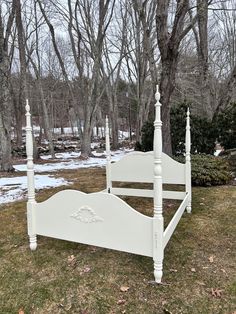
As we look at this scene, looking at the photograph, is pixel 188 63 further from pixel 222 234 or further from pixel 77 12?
pixel 222 234

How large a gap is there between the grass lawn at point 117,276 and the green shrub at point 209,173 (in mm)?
1886

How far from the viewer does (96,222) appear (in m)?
2.46

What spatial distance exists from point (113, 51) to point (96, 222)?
1293 centimetres

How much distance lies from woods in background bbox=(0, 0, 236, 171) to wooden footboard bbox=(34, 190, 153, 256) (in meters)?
4.25

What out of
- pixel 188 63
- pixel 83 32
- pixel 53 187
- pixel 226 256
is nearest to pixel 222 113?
pixel 53 187

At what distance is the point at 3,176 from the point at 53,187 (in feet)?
6.17

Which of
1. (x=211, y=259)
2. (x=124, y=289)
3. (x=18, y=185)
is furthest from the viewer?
(x=18, y=185)

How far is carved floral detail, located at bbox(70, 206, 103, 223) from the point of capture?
2453 mm

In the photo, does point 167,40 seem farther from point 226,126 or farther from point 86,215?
point 86,215

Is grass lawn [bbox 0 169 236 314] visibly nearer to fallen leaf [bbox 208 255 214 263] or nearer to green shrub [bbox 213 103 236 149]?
fallen leaf [bbox 208 255 214 263]

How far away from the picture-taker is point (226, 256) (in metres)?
2.65

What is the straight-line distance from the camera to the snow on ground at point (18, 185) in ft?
15.9

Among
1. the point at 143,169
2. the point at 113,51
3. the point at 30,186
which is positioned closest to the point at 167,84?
the point at 143,169

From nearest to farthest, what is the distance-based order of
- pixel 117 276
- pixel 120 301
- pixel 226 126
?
pixel 120 301
pixel 117 276
pixel 226 126
